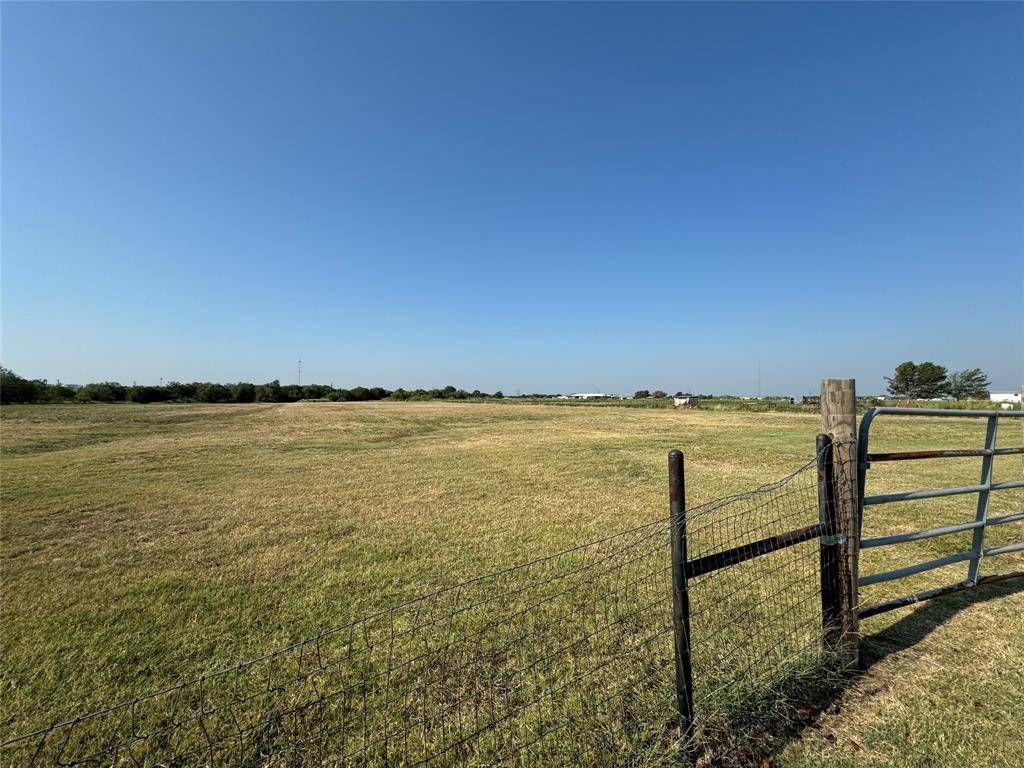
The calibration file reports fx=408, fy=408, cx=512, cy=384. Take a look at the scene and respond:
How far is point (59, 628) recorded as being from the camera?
4.29 m

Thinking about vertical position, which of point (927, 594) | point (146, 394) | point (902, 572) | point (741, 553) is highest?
point (146, 394)

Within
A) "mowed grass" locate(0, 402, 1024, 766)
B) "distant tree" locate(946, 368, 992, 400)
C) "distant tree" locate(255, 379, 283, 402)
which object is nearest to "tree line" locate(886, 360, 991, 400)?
"distant tree" locate(946, 368, 992, 400)

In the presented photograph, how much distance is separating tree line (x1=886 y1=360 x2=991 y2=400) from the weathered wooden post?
4119 inches

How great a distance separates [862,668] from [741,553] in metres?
1.81

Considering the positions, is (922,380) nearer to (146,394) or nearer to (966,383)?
(966,383)

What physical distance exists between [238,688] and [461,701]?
6.34 ft

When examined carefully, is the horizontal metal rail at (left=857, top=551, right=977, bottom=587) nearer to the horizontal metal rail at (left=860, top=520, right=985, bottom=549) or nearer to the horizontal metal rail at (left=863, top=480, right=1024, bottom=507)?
the horizontal metal rail at (left=860, top=520, right=985, bottom=549)

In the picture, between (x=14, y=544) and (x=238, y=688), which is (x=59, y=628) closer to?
(x=238, y=688)

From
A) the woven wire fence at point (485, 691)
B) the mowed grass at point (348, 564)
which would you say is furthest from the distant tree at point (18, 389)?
the woven wire fence at point (485, 691)

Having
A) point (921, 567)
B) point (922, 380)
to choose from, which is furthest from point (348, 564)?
point (922, 380)

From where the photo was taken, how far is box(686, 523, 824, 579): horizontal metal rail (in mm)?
2809

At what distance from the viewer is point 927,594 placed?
4105mm

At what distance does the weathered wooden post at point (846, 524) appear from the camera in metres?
3.35

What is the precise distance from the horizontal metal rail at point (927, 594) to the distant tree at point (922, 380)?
102630 millimetres
